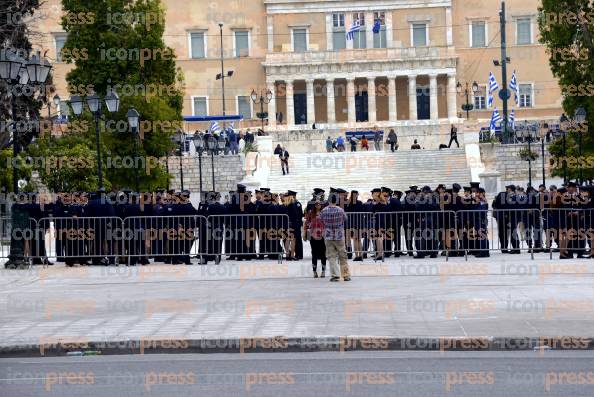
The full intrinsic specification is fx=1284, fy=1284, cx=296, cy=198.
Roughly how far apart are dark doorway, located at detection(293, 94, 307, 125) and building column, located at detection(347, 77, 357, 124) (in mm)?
3174

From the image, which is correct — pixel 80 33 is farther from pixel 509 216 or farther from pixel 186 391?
pixel 186 391

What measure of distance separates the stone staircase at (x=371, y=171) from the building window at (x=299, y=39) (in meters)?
29.1

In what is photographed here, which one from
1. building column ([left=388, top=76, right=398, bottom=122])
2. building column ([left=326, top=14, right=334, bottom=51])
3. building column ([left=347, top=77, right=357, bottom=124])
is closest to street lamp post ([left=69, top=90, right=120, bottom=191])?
building column ([left=347, top=77, right=357, bottom=124])

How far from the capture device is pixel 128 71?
47.2 m

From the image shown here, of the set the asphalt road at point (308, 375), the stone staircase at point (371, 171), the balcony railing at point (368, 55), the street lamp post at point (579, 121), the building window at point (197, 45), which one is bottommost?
the asphalt road at point (308, 375)

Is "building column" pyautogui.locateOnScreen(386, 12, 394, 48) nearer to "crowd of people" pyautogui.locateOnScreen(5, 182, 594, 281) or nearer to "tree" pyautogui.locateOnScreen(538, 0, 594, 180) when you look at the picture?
"tree" pyautogui.locateOnScreen(538, 0, 594, 180)

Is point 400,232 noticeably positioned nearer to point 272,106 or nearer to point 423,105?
point 272,106

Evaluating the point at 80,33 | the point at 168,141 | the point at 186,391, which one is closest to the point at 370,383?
the point at 186,391

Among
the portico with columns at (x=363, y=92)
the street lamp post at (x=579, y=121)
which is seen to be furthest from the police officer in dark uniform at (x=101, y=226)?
the portico with columns at (x=363, y=92)

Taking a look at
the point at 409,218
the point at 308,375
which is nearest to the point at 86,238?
the point at 409,218

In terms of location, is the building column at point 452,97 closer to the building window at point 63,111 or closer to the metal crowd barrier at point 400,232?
the building window at point 63,111

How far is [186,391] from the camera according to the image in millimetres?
10867

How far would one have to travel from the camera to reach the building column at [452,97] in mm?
83688

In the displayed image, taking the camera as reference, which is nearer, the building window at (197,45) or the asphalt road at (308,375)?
the asphalt road at (308,375)
